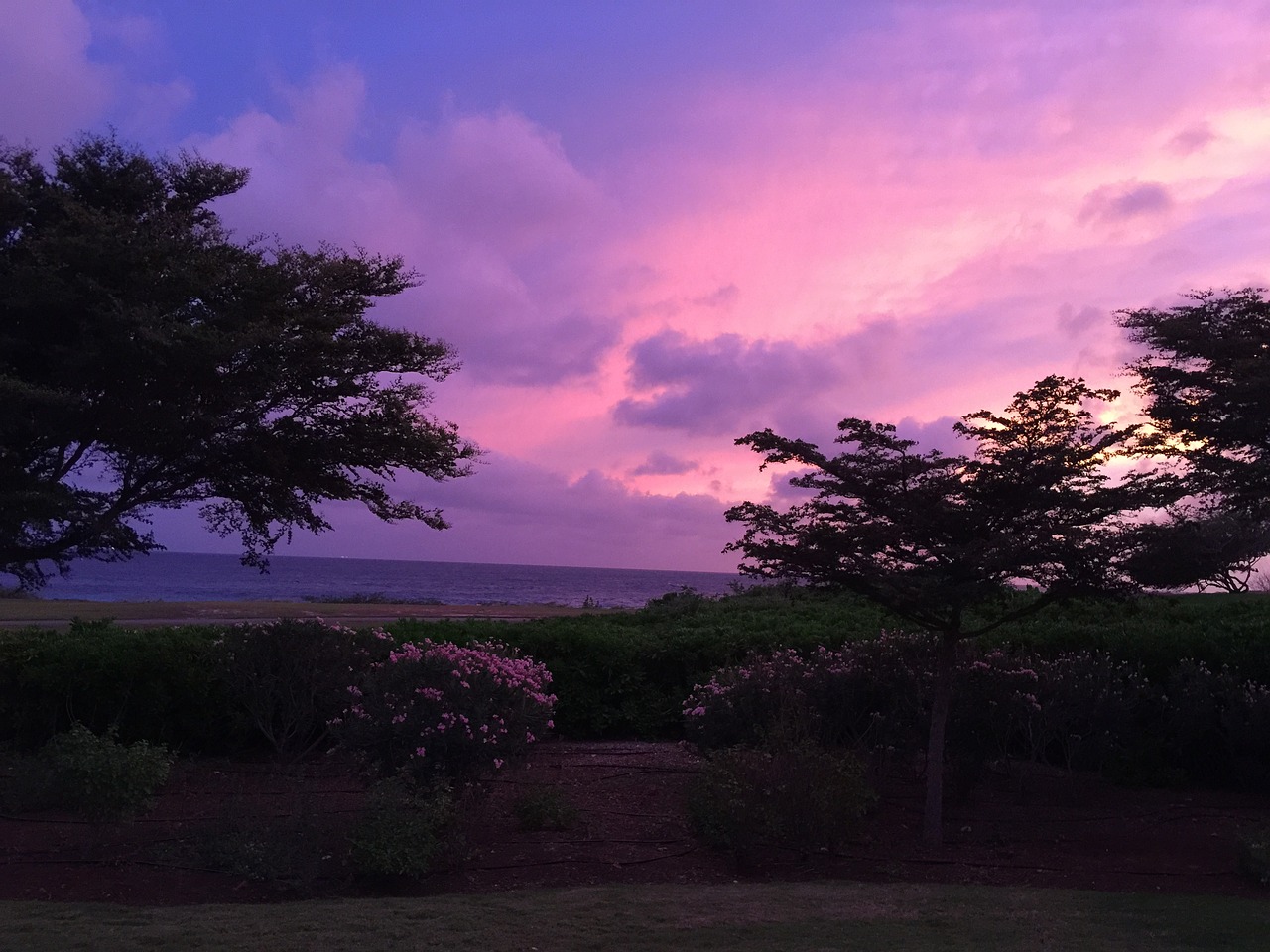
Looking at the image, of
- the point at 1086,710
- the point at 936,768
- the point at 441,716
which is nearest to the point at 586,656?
the point at 441,716

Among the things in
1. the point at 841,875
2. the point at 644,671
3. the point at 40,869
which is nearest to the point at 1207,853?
the point at 841,875

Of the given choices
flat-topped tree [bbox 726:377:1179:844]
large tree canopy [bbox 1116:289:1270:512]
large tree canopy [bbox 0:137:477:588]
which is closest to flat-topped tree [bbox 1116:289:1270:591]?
large tree canopy [bbox 1116:289:1270:512]

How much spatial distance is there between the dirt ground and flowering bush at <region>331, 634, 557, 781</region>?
0.52 m

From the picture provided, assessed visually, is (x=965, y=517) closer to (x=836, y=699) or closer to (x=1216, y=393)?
(x=836, y=699)

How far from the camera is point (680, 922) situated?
261 inches

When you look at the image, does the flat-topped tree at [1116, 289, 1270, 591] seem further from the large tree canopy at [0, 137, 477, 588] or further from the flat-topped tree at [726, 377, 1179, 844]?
the large tree canopy at [0, 137, 477, 588]

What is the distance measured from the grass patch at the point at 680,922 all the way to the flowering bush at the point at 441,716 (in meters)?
1.54

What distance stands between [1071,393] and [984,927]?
4.14 metres

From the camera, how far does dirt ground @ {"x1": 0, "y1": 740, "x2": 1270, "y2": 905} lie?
7559 millimetres

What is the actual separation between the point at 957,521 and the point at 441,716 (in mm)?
4386

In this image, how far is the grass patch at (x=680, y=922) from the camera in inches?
243

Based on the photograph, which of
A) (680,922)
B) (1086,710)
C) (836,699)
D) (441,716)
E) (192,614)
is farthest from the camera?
(192,614)

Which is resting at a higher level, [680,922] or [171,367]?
[171,367]

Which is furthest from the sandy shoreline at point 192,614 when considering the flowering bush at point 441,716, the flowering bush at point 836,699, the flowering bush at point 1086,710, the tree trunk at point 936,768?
the tree trunk at point 936,768
